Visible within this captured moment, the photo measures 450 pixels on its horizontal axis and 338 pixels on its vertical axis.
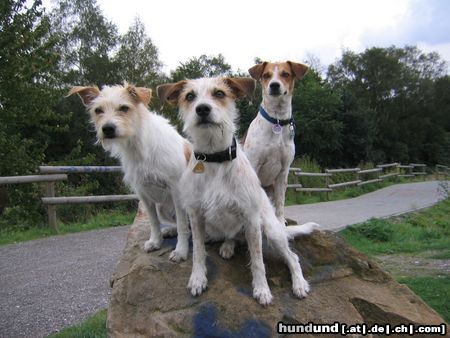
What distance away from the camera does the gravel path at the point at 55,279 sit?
489 centimetres

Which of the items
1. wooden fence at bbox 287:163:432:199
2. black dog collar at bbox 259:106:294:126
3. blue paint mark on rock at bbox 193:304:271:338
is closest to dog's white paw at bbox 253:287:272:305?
blue paint mark on rock at bbox 193:304:271:338

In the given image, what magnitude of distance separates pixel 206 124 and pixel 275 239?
1145 millimetres

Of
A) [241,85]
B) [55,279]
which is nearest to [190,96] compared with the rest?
[241,85]

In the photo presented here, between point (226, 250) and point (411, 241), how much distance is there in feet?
23.2

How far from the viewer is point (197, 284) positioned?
341cm

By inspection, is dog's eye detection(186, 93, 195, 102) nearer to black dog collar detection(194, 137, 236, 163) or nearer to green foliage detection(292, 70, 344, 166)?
black dog collar detection(194, 137, 236, 163)

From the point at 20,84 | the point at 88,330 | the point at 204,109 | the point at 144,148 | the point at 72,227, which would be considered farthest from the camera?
the point at 20,84

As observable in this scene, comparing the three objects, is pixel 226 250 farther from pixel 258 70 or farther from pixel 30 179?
pixel 30 179

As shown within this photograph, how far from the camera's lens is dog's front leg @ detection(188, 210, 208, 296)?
11.2ft

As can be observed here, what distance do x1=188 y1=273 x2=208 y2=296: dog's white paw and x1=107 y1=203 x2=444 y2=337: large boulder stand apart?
5 cm

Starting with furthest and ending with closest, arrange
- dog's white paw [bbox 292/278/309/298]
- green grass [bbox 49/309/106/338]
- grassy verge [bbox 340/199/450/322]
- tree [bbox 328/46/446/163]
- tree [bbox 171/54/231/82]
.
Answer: tree [bbox 328/46/446/163] → tree [bbox 171/54/231/82] → grassy verge [bbox 340/199/450/322] → green grass [bbox 49/309/106/338] → dog's white paw [bbox 292/278/309/298]

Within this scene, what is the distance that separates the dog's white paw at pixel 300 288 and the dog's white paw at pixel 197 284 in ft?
2.41

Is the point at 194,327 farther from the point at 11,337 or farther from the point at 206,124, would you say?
the point at 11,337

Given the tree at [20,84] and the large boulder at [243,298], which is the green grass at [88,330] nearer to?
the large boulder at [243,298]
